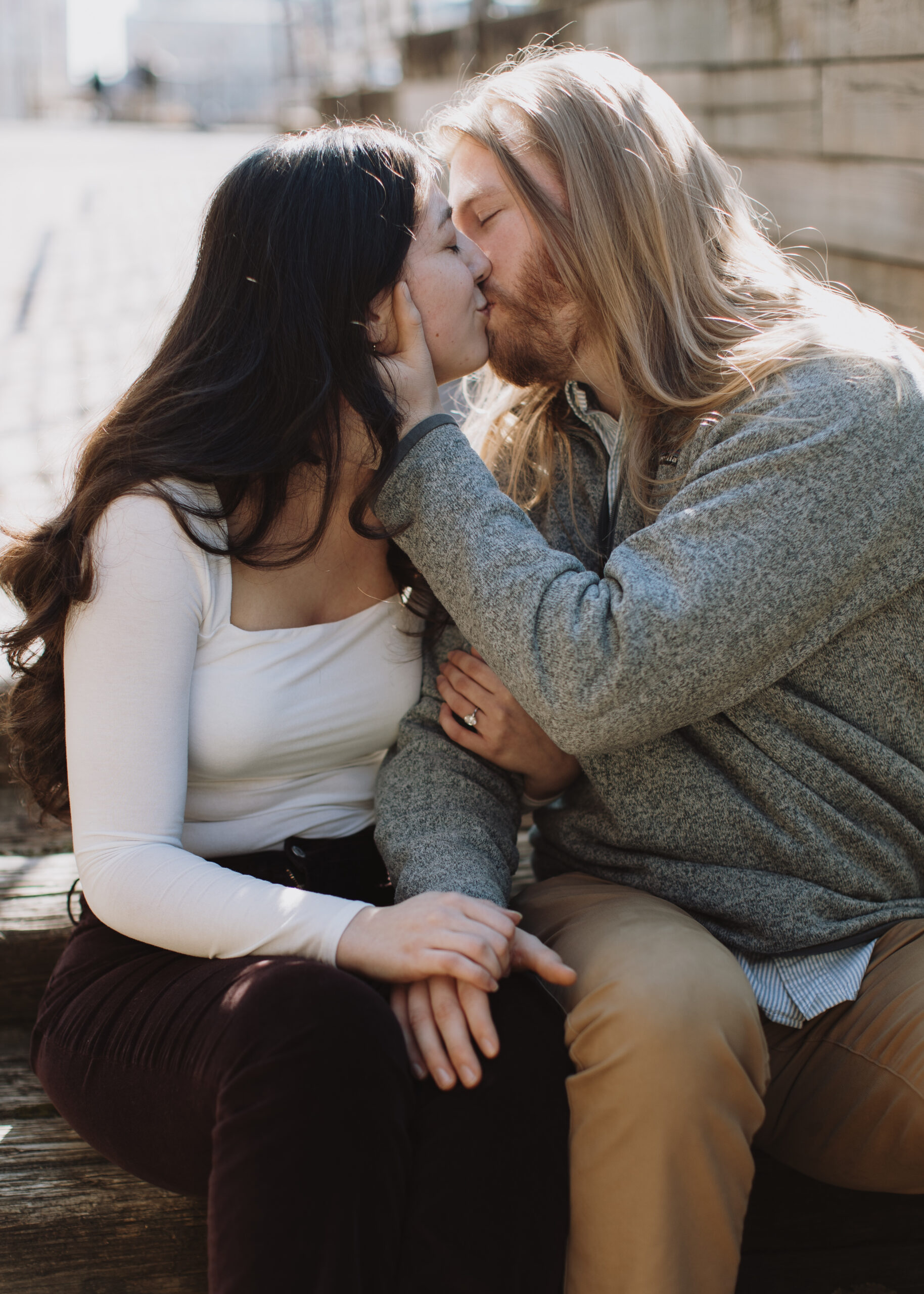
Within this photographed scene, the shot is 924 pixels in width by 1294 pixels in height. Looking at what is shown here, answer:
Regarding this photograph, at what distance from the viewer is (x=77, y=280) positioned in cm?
812

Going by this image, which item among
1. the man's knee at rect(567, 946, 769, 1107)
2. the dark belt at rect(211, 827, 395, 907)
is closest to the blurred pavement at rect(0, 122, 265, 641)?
the dark belt at rect(211, 827, 395, 907)

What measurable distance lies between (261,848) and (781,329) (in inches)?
45.2

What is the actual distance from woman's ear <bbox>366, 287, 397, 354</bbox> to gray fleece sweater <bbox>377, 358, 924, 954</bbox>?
0.59ft

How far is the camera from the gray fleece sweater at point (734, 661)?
4.85ft

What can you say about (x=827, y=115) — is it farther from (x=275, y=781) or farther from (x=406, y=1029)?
(x=406, y=1029)

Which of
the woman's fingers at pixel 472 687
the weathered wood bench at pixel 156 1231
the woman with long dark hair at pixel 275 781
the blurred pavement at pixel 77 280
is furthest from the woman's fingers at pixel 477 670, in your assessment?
the weathered wood bench at pixel 156 1231

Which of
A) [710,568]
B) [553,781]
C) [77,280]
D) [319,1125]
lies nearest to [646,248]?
[710,568]

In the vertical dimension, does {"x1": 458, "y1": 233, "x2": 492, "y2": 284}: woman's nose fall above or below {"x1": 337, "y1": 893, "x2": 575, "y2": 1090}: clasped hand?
above

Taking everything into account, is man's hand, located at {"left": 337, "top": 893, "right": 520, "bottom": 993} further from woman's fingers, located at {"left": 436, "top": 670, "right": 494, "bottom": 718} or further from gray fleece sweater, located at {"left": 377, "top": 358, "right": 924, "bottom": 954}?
woman's fingers, located at {"left": 436, "top": 670, "right": 494, "bottom": 718}

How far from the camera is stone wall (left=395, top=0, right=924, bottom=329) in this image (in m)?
2.66

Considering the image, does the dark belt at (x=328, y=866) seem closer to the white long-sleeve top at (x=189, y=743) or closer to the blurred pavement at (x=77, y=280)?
the white long-sleeve top at (x=189, y=743)

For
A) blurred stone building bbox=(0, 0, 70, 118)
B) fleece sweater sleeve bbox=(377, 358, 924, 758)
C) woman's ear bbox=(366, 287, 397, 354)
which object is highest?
blurred stone building bbox=(0, 0, 70, 118)

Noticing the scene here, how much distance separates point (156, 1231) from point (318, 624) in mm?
940

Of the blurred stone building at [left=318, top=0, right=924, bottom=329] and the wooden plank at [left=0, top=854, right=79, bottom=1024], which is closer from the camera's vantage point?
the wooden plank at [left=0, top=854, right=79, bottom=1024]
